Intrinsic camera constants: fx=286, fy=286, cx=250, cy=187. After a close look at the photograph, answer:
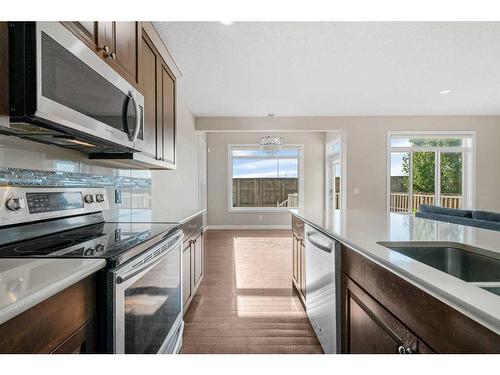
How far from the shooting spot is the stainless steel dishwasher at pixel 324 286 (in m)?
1.51

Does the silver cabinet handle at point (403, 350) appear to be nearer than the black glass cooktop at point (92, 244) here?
Yes

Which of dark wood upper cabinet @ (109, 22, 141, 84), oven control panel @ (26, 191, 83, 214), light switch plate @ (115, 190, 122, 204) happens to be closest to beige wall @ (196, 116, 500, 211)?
light switch plate @ (115, 190, 122, 204)

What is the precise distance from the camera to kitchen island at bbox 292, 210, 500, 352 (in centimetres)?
64

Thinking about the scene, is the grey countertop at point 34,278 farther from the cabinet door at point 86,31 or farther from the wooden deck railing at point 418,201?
the wooden deck railing at point 418,201

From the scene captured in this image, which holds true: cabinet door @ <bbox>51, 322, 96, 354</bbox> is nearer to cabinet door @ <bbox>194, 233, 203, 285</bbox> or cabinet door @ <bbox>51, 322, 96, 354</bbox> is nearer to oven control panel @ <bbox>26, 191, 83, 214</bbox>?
oven control panel @ <bbox>26, 191, 83, 214</bbox>

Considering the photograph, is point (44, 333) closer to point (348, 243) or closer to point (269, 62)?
point (348, 243)

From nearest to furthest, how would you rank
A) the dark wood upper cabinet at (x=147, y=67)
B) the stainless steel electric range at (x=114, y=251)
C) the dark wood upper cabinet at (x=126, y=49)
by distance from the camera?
1. the stainless steel electric range at (x=114, y=251)
2. the dark wood upper cabinet at (x=147, y=67)
3. the dark wood upper cabinet at (x=126, y=49)

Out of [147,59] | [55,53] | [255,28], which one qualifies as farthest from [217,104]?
[55,53]

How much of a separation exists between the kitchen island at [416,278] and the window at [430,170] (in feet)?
15.2

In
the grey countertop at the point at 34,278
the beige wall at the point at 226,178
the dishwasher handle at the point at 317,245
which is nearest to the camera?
the grey countertop at the point at 34,278

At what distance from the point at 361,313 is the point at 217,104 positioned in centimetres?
426

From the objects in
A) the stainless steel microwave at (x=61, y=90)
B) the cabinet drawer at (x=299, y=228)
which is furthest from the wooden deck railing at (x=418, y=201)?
the stainless steel microwave at (x=61, y=90)

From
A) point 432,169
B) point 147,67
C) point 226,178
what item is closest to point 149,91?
point 147,67

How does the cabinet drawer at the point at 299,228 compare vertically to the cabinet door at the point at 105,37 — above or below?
below
